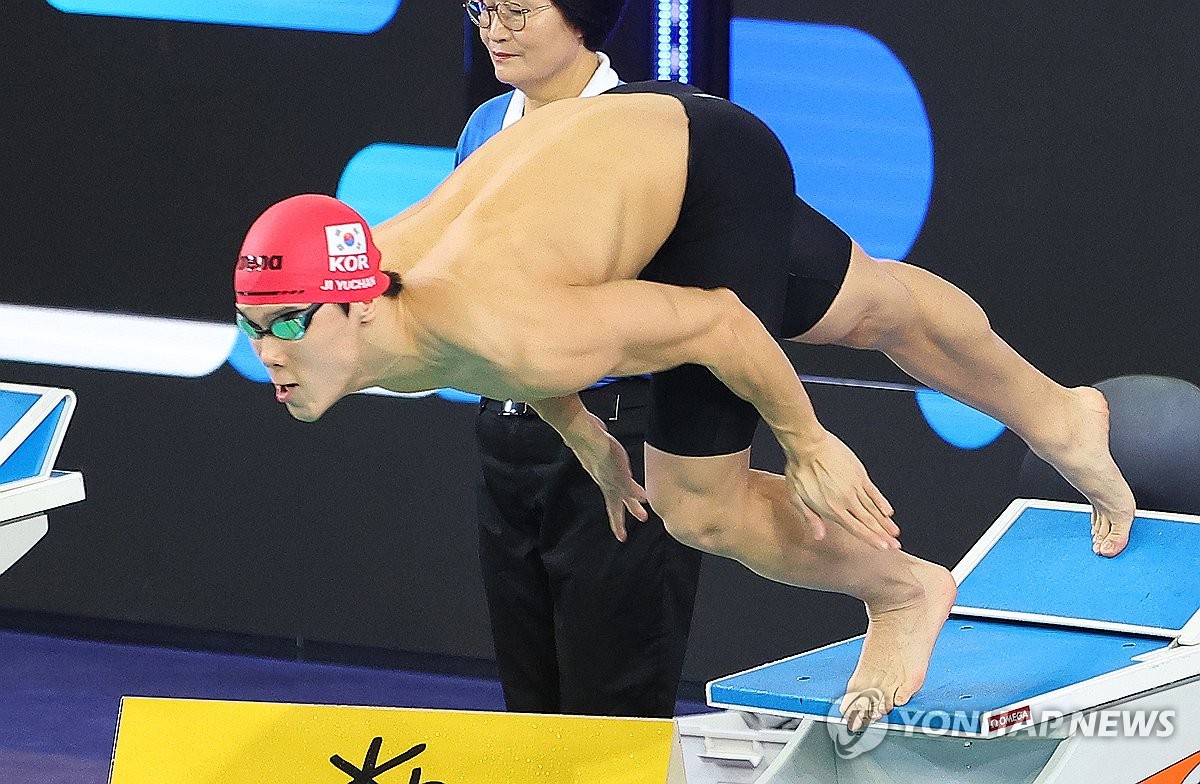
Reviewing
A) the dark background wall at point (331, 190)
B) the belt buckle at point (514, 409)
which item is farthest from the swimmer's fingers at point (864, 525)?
the dark background wall at point (331, 190)

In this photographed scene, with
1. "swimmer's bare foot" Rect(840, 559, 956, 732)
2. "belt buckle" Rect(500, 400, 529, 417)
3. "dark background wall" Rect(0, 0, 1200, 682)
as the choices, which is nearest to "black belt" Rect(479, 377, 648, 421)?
"belt buckle" Rect(500, 400, 529, 417)

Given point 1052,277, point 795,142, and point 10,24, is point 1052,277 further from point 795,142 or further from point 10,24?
point 10,24

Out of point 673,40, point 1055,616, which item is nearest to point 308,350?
point 1055,616

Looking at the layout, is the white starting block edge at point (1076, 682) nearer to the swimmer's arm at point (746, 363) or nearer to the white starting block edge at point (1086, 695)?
the white starting block edge at point (1086, 695)

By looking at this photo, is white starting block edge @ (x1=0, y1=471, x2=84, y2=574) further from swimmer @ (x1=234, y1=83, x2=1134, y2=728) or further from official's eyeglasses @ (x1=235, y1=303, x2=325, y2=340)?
official's eyeglasses @ (x1=235, y1=303, x2=325, y2=340)

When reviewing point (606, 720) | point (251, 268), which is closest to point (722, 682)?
point (606, 720)

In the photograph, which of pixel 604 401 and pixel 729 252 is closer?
pixel 729 252

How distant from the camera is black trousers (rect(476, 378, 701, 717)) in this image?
3.58 metres

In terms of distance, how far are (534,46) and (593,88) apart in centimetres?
17

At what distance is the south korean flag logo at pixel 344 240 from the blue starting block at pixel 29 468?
169 centimetres

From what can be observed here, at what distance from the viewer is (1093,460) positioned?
3801mm

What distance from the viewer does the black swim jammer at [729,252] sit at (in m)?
3.08

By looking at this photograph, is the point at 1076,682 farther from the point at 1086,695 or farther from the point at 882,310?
the point at 882,310

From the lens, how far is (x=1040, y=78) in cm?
511
